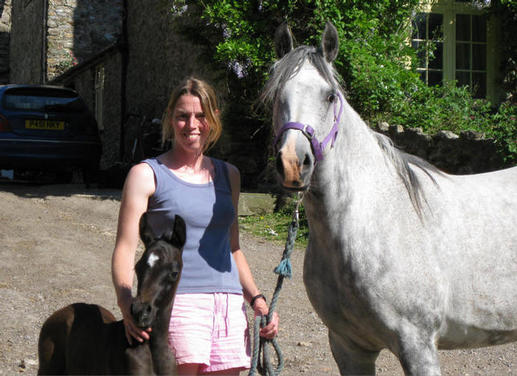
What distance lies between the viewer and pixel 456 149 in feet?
26.9

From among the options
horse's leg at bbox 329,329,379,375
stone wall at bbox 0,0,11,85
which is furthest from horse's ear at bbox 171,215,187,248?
stone wall at bbox 0,0,11,85

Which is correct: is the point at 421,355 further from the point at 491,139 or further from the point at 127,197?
the point at 491,139

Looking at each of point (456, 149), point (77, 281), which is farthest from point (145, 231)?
point (456, 149)

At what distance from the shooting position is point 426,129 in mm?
8820

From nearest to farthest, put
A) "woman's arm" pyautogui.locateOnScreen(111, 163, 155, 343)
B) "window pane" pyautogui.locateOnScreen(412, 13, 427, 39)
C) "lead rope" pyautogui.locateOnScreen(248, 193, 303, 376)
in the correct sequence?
1. "woman's arm" pyautogui.locateOnScreen(111, 163, 155, 343)
2. "lead rope" pyautogui.locateOnScreen(248, 193, 303, 376)
3. "window pane" pyautogui.locateOnScreen(412, 13, 427, 39)

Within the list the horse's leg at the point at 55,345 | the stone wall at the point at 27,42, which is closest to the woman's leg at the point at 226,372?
the horse's leg at the point at 55,345

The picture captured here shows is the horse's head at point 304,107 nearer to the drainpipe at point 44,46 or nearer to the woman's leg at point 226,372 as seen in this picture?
the woman's leg at point 226,372

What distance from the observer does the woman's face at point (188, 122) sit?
8.67 ft

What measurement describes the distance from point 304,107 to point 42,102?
1013cm

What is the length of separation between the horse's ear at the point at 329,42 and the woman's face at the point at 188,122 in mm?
678

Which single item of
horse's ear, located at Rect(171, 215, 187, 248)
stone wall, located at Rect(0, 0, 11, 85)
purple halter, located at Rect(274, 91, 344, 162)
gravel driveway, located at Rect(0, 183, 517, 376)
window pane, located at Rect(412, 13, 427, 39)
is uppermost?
stone wall, located at Rect(0, 0, 11, 85)

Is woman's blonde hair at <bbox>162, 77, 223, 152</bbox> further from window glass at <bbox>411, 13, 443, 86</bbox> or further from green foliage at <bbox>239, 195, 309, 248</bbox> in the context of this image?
window glass at <bbox>411, 13, 443, 86</bbox>

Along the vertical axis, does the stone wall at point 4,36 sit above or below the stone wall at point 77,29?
above

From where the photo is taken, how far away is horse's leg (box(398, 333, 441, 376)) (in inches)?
102
